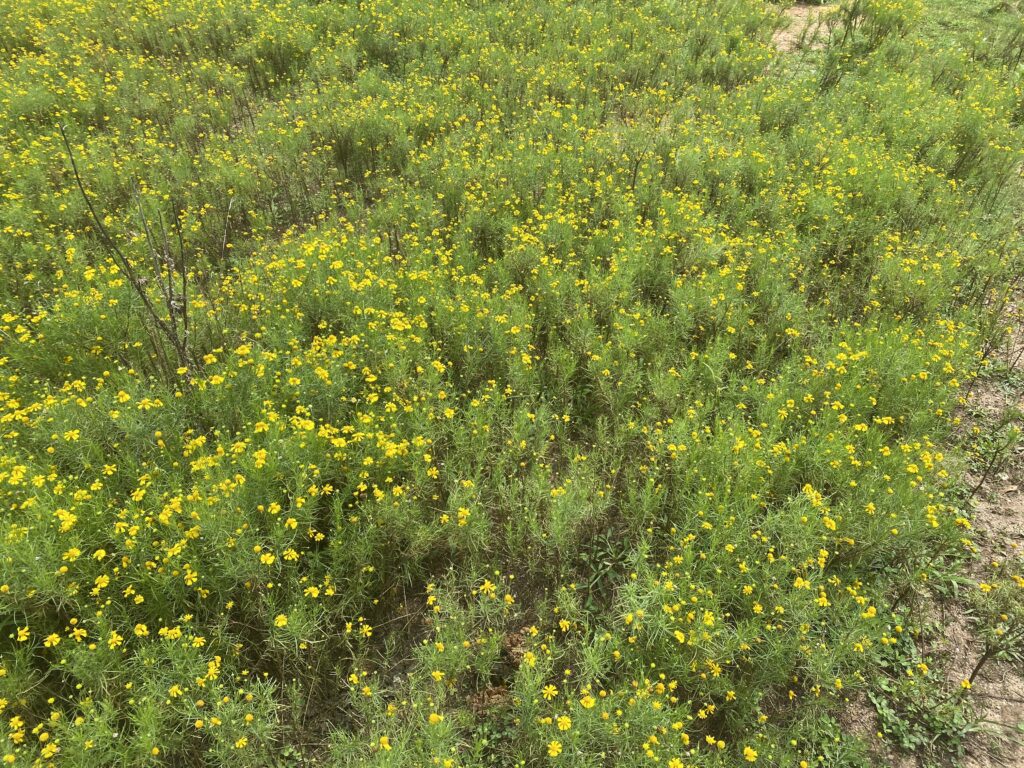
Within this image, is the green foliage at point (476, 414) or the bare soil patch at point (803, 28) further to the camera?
the bare soil patch at point (803, 28)

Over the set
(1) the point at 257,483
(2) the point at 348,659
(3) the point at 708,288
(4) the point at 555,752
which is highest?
(3) the point at 708,288

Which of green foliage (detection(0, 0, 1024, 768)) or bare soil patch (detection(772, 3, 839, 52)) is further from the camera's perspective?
bare soil patch (detection(772, 3, 839, 52))

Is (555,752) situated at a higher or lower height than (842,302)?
lower

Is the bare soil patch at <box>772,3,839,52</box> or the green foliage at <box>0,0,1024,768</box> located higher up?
the bare soil patch at <box>772,3,839,52</box>

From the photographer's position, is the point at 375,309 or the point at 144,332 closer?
the point at 144,332

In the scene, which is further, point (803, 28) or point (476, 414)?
point (803, 28)

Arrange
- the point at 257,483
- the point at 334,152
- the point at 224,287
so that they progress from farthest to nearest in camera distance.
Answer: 1. the point at 334,152
2. the point at 224,287
3. the point at 257,483

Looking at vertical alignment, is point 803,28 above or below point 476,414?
above

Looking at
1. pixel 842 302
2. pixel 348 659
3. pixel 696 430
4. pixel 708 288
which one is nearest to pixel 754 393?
pixel 696 430

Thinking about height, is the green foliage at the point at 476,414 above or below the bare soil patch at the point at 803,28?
below

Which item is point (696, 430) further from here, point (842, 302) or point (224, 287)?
point (224, 287)

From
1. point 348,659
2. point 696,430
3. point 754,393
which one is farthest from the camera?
point 754,393

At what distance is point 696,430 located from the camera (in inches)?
186

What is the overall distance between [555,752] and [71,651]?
2.82 m
